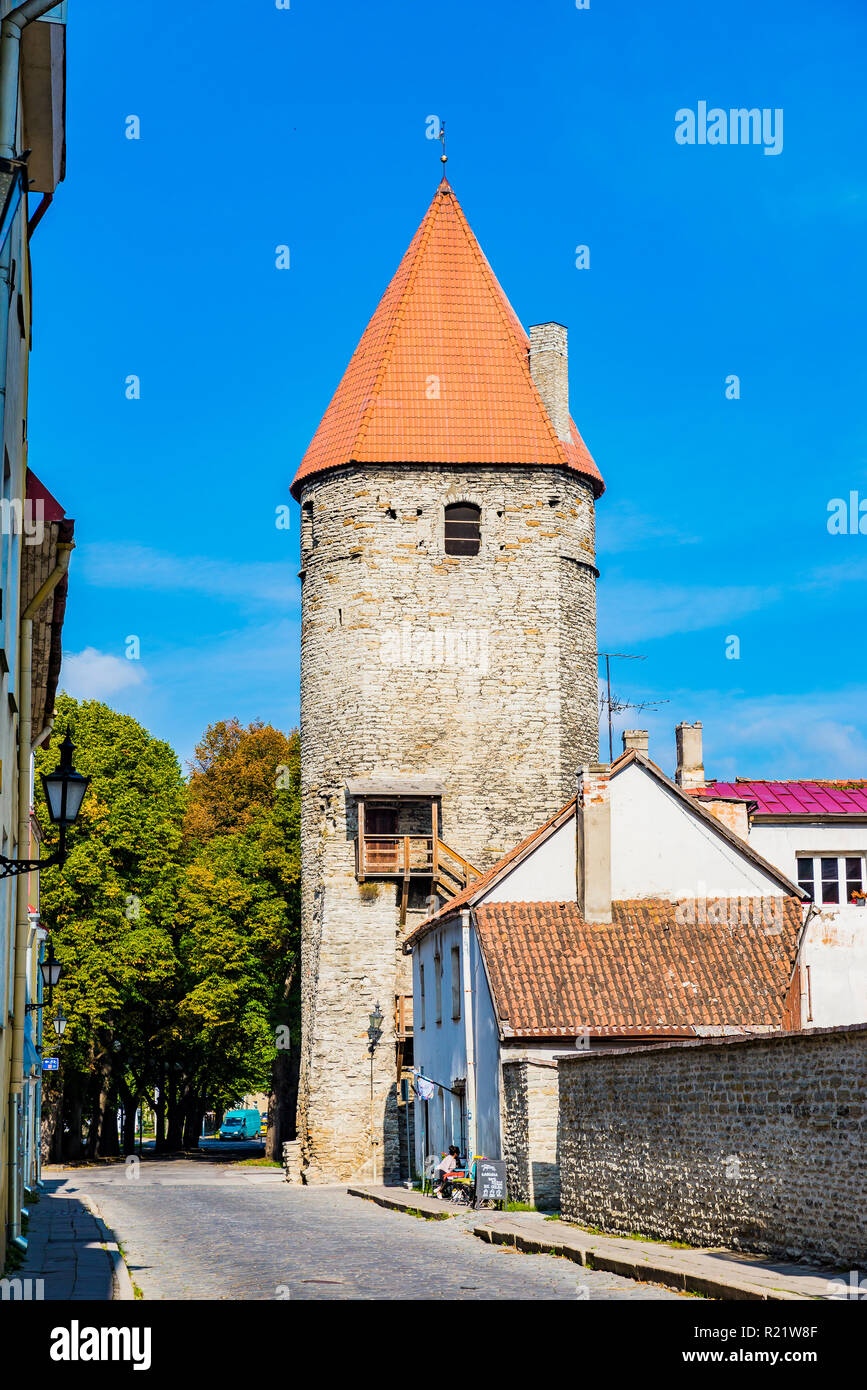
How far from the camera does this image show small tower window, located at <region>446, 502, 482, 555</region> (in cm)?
4241

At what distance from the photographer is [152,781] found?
165ft

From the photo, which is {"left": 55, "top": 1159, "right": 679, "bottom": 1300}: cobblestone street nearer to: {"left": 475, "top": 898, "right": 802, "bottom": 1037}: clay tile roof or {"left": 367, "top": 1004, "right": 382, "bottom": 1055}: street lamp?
{"left": 475, "top": 898, "right": 802, "bottom": 1037}: clay tile roof

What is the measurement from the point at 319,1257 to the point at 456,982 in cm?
1250

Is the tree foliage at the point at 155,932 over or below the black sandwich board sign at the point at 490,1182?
over

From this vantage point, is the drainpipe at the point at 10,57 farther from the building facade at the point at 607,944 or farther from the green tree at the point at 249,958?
the green tree at the point at 249,958

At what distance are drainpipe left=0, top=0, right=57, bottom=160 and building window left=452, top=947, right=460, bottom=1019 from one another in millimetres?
19127

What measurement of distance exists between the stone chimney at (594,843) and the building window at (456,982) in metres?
3.04

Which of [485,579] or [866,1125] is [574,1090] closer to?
[866,1125]

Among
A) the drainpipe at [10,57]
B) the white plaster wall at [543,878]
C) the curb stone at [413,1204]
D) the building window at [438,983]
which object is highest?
the drainpipe at [10,57]

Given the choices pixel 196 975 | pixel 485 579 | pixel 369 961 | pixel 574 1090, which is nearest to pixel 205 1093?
pixel 196 975

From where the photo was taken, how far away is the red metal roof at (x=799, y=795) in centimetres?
3666

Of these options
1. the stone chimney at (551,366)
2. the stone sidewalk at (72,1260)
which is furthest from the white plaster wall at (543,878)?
the stone chimney at (551,366)

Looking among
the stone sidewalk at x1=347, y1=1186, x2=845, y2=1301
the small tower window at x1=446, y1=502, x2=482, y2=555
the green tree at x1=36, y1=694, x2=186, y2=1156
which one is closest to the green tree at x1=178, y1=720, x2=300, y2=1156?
the green tree at x1=36, y1=694, x2=186, y2=1156

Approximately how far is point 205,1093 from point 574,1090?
125ft
